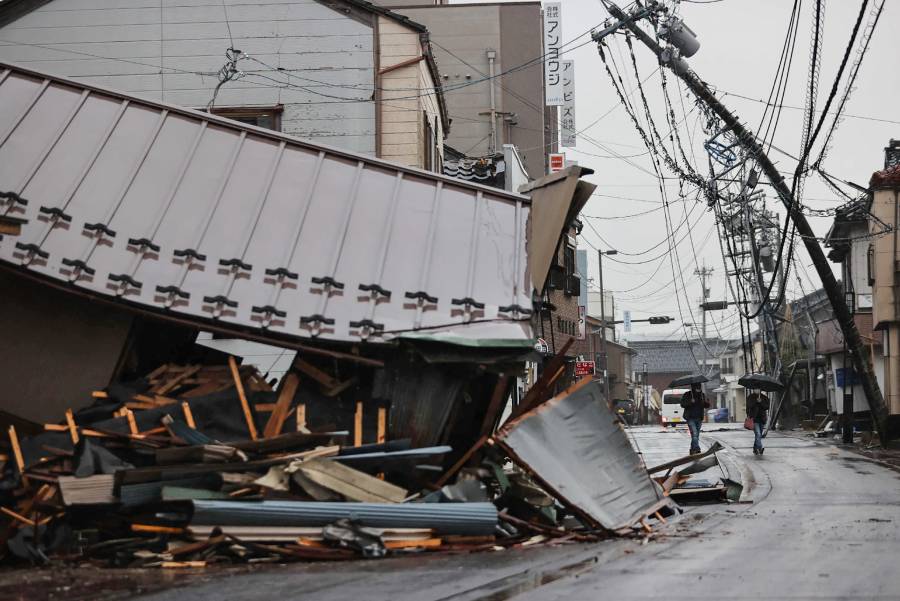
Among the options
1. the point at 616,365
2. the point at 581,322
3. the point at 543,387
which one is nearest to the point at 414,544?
the point at 543,387

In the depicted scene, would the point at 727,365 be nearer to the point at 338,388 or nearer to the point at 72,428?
the point at 338,388

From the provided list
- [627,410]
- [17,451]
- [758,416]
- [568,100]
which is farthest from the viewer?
[627,410]

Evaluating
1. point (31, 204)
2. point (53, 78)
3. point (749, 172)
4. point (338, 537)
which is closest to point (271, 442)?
point (338, 537)

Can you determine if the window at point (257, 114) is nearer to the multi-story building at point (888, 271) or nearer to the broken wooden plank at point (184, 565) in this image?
the broken wooden plank at point (184, 565)

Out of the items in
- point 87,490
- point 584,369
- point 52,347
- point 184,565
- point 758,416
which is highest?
point 584,369

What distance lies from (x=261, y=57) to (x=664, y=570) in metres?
18.2

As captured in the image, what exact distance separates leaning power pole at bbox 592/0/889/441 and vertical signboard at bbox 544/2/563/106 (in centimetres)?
1407

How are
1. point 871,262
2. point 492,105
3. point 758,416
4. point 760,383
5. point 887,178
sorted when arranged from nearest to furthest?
point 758,416 < point 887,178 < point 871,262 < point 760,383 < point 492,105

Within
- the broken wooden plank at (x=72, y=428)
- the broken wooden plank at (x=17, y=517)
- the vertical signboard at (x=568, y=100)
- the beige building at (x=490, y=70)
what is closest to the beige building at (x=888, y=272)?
the vertical signboard at (x=568, y=100)

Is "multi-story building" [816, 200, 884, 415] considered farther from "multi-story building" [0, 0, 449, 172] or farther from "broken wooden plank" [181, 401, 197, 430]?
"broken wooden plank" [181, 401, 197, 430]

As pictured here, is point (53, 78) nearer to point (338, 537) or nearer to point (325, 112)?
point (338, 537)

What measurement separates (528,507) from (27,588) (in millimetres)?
5240

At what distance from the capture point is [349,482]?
1046 cm

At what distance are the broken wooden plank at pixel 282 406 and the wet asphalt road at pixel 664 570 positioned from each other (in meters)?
2.18
